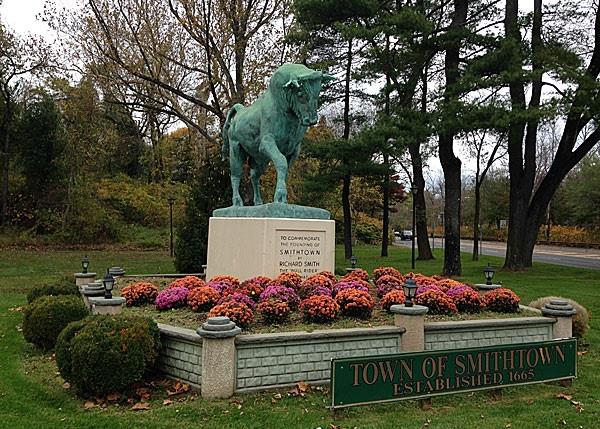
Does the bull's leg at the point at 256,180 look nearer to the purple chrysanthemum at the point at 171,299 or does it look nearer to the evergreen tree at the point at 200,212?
the purple chrysanthemum at the point at 171,299

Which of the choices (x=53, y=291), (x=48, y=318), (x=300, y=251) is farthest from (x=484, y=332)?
(x=53, y=291)

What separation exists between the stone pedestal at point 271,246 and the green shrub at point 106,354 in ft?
12.3

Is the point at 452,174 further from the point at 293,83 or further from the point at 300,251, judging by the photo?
the point at 293,83

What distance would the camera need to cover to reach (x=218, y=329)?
616 cm

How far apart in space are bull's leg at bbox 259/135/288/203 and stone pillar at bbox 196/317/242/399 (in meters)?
4.53

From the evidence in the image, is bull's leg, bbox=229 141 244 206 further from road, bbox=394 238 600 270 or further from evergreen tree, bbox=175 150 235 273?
road, bbox=394 238 600 270

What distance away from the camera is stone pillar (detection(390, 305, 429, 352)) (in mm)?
7207

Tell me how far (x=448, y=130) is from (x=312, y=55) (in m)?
8.87

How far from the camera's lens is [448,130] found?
17969 millimetres

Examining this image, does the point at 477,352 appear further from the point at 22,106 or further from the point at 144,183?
the point at 144,183

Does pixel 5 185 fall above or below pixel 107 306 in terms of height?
above

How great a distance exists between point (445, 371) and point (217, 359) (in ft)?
8.01

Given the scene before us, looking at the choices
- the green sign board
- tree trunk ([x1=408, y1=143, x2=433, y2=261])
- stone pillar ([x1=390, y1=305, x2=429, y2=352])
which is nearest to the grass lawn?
the green sign board

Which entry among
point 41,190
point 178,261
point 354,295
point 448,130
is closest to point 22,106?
point 41,190
